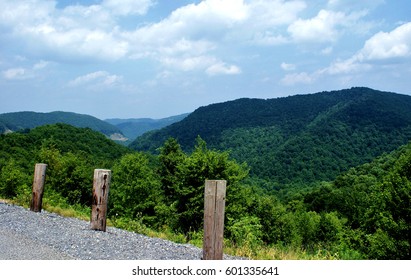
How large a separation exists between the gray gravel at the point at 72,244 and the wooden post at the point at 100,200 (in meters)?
0.26

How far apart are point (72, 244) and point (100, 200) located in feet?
7.02

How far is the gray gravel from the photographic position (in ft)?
24.1

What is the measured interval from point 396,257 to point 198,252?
1918cm

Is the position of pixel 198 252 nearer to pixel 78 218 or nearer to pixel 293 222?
pixel 78 218

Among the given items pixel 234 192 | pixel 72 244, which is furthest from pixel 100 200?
pixel 234 192

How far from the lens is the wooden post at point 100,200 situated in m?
10.1

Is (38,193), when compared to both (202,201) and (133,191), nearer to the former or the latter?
(202,201)

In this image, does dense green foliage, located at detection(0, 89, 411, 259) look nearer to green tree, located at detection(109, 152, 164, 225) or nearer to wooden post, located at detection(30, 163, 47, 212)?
green tree, located at detection(109, 152, 164, 225)

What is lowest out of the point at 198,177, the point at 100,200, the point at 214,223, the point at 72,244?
the point at 72,244

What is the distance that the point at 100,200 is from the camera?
10.2 metres

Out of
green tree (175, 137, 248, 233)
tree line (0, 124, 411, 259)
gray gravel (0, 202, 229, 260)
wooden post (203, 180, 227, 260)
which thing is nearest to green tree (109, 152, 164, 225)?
tree line (0, 124, 411, 259)

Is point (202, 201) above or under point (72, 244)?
under

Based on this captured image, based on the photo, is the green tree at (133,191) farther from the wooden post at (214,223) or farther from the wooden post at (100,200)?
the wooden post at (214,223)
